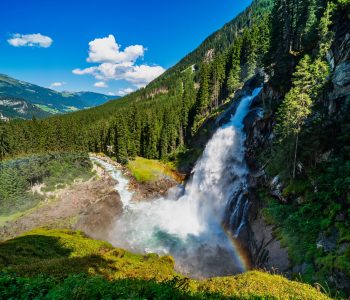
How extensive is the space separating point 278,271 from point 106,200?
34534 millimetres

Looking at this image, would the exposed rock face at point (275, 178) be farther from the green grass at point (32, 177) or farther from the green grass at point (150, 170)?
the green grass at point (32, 177)

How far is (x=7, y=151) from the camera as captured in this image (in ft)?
266

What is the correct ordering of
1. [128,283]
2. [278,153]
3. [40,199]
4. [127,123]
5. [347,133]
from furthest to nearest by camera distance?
[127,123], [40,199], [278,153], [347,133], [128,283]

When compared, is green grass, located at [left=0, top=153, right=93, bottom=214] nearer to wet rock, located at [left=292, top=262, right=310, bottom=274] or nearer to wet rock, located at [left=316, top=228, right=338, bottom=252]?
wet rock, located at [left=292, top=262, right=310, bottom=274]

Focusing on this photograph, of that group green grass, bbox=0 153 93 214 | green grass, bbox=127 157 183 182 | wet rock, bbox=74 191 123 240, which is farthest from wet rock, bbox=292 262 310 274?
green grass, bbox=0 153 93 214

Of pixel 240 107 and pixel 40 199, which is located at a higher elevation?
pixel 240 107

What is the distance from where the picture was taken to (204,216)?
39.1m

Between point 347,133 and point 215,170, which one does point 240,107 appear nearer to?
point 215,170

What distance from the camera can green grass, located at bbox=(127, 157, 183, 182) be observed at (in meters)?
57.2

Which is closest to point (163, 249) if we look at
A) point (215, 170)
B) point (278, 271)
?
point (278, 271)

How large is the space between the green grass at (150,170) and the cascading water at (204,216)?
748 cm

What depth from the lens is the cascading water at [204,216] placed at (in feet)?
92.5

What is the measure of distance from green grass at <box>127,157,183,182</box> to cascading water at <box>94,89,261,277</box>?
24.6 ft

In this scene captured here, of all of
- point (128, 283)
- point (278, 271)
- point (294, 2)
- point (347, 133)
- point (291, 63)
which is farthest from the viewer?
point (294, 2)
